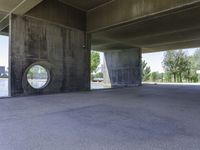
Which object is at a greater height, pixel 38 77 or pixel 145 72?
pixel 145 72

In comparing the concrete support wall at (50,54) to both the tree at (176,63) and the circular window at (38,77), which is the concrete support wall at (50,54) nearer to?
the circular window at (38,77)

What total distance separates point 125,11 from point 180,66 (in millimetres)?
18264

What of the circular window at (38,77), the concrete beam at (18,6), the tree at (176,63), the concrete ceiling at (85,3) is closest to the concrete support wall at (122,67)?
the concrete ceiling at (85,3)

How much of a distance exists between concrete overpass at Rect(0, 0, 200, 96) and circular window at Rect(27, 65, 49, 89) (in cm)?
32

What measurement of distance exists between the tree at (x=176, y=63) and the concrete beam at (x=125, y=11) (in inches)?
683

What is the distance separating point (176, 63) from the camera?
23438mm

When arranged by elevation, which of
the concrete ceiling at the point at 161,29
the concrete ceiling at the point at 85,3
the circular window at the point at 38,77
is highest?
the concrete ceiling at the point at 85,3

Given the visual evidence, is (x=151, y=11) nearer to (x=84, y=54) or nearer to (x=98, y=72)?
(x=84, y=54)

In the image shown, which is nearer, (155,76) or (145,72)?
(155,76)

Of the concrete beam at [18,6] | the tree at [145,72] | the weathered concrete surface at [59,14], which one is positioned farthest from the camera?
the tree at [145,72]

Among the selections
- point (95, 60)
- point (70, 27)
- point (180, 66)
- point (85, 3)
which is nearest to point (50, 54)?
point (70, 27)

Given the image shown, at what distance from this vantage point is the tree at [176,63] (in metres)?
23.1

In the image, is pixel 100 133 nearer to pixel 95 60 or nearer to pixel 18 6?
pixel 18 6

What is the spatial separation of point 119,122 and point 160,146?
1.17 metres
